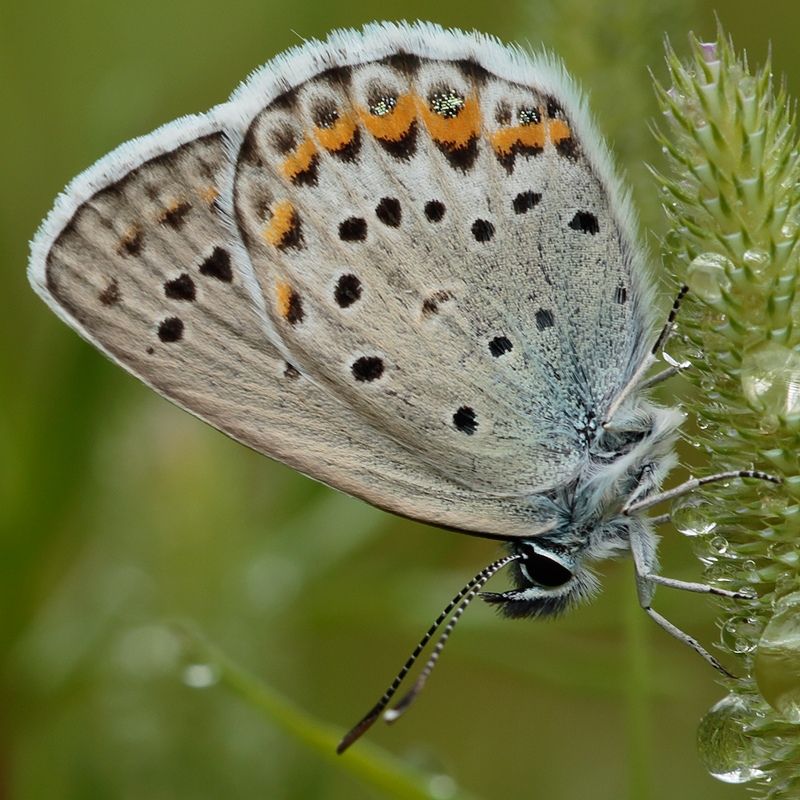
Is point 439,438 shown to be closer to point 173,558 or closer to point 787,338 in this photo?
point 787,338

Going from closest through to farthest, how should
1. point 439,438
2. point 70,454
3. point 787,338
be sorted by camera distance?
point 787,338
point 439,438
point 70,454

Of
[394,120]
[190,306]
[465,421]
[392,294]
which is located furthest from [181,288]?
[465,421]

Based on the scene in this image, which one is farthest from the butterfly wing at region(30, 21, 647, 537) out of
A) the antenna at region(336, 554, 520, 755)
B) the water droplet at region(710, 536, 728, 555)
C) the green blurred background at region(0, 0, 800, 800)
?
the water droplet at region(710, 536, 728, 555)

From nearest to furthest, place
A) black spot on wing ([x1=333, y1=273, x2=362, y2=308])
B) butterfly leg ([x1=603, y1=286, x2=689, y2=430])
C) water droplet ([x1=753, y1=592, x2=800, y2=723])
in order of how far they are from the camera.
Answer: water droplet ([x1=753, y1=592, x2=800, y2=723]), butterfly leg ([x1=603, y1=286, x2=689, y2=430]), black spot on wing ([x1=333, y1=273, x2=362, y2=308])

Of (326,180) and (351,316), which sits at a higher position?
(326,180)

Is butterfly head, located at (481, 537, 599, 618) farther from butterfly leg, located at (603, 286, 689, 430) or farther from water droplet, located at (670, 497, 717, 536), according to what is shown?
water droplet, located at (670, 497, 717, 536)

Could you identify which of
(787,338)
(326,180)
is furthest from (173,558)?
(787,338)

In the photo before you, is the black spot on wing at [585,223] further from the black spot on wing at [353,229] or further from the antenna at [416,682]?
the antenna at [416,682]
